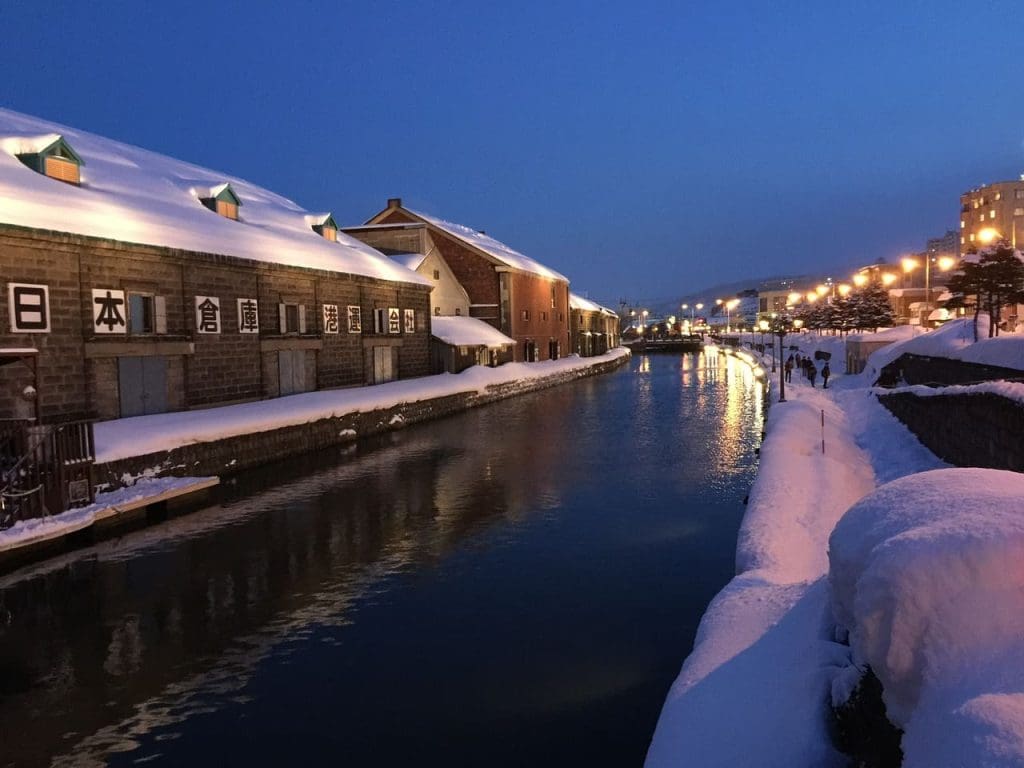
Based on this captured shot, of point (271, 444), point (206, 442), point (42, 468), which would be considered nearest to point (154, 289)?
point (271, 444)

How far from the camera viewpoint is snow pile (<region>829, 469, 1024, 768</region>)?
379 cm

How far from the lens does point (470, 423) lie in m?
34.5

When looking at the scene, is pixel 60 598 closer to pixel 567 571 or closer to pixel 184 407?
pixel 567 571

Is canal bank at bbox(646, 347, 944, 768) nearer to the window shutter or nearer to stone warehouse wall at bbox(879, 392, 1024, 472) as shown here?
stone warehouse wall at bbox(879, 392, 1024, 472)

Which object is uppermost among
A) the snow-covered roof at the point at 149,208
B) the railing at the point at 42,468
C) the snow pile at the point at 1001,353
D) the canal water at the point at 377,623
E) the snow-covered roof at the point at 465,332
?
the snow-covered roof at the point at 149,208

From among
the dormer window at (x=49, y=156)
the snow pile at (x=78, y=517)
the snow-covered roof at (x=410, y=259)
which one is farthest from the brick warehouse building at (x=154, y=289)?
the snow-covered roof at (x=410, y=259)

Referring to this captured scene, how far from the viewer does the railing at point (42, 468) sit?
47.4 ft

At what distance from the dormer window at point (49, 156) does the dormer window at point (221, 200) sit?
699 centimetres

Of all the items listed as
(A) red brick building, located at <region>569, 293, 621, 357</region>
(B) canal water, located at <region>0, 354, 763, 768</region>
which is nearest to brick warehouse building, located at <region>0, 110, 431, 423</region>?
(B) canal water, located at <region>0, 354, 763, 768</region>

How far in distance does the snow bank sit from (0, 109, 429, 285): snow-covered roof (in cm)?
540

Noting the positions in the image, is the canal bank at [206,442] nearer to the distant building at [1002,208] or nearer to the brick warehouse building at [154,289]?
the brick warehouse building at [154,289]

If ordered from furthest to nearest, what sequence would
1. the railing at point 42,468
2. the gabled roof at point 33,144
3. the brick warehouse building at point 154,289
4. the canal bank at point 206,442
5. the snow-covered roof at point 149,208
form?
the gabled roof at point 33,144 → the snow-covered roof at point 149,208 → the brick warehouse building at point 154,289 → the canal bank at point 206,442 → the railing at point 42,468

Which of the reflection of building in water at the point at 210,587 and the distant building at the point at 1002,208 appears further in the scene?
the distant building at the point at 1002,208

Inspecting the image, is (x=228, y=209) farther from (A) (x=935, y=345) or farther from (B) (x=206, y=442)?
(A) (x=935, y=345)
